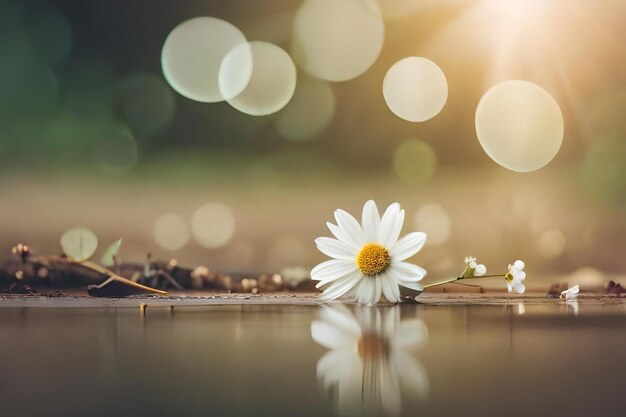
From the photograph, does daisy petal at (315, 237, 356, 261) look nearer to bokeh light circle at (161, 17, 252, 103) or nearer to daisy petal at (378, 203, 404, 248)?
daisy petal at (378, 203, 404, 248)

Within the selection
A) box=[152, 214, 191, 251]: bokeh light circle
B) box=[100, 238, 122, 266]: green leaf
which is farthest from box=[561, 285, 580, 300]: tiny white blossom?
box=[100, 238, 122, 266]: green leaf

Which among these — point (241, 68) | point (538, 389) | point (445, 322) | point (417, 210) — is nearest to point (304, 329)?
point (445, 322)

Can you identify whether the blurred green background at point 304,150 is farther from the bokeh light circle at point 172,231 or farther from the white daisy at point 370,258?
the white daisy at point 370,258

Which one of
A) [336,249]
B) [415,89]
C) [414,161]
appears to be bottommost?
[336,249]

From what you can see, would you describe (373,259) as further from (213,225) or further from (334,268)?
(213,225)

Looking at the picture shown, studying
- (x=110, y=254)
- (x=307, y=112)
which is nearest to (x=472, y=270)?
(x=307, y=112)

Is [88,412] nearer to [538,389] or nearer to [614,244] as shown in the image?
[538,389]
